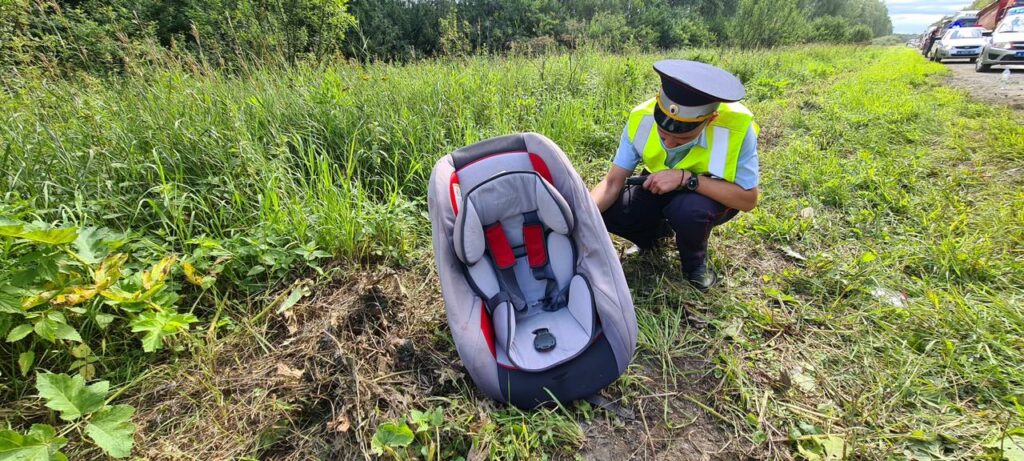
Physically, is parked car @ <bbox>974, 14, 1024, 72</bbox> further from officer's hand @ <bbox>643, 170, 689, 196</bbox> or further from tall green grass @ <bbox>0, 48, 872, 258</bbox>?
officer's hand @ <bbox>643, 170, 689, 196</bbox>

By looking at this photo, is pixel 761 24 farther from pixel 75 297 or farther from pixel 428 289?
pixel 75 297

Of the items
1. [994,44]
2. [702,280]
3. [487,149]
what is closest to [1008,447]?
[702,280]

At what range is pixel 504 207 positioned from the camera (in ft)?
6.18

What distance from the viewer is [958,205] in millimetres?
2693

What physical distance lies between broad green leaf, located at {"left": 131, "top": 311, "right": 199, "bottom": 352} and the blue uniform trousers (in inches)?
78.8

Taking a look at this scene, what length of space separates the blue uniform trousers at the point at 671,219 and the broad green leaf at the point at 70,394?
2184 millimetres

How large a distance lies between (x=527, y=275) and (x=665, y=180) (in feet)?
2.70

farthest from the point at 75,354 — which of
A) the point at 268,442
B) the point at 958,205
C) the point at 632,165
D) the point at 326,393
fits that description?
the point at 958,205

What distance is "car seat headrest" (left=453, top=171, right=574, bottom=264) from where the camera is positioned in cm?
171

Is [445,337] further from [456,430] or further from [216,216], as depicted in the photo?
[216,216]

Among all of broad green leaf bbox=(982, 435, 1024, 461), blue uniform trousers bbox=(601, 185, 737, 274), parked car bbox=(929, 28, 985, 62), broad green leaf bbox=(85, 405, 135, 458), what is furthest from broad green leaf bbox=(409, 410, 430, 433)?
parked car bbox=(929, 28, 985, 62)

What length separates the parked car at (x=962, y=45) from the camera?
12961 mm

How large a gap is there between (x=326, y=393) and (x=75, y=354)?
90 cm

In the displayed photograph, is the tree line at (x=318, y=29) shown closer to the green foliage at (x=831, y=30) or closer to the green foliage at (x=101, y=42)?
the green foliage at (x=101, y=42)
